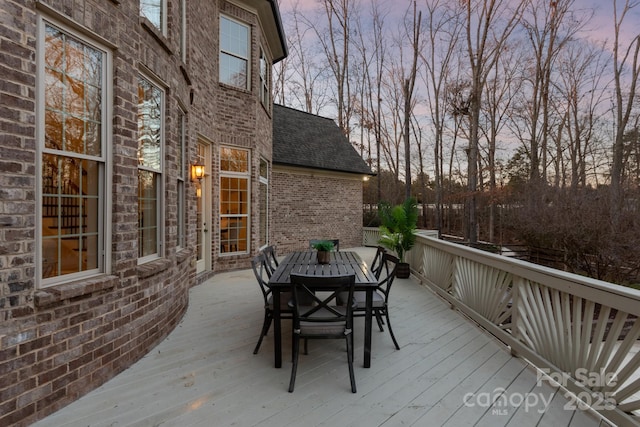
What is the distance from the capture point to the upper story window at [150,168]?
A: 10.9 ft

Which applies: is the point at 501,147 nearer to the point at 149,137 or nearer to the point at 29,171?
the point at 149,137

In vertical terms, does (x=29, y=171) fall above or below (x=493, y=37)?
below

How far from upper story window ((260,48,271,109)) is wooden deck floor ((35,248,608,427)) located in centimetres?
626

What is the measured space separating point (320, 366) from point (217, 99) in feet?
19.1

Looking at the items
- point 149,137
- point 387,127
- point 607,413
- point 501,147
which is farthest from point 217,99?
point 501,147

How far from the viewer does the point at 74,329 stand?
2.42 m

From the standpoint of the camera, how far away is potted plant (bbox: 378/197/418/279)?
701cm

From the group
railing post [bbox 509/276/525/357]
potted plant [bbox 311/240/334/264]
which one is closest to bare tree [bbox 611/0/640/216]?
railing post [bbox 509/276/525/357]

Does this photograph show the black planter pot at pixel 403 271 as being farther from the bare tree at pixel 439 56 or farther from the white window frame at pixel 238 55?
the bare tree at pixel 439 56

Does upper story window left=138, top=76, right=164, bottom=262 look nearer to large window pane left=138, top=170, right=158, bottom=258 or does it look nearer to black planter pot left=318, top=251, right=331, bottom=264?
large window pane left=138, top=170, right=158, bottom=258

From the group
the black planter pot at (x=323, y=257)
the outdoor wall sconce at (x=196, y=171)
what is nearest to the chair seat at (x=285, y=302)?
the black planter pot at (x=323, y=257)

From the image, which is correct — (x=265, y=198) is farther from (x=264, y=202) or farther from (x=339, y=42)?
(x=339, y=42)

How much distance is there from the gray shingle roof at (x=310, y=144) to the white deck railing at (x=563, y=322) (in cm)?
689

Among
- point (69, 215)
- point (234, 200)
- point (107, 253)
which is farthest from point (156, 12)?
point (234, 200)
